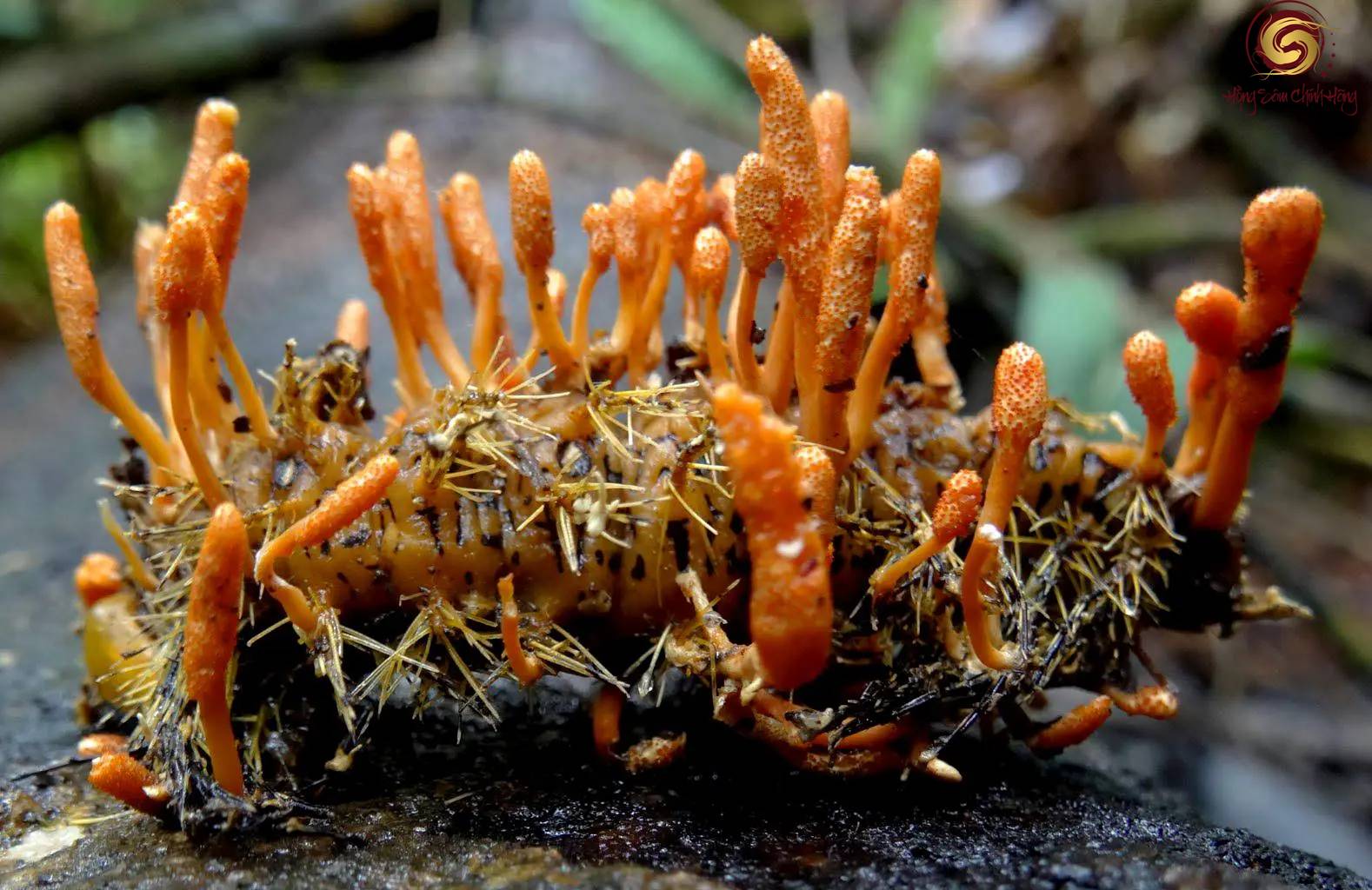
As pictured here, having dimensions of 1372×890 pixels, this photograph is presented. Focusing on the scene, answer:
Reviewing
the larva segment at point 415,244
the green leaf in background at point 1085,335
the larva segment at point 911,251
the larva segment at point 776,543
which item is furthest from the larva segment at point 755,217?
the green leaf in background at point 1085,335

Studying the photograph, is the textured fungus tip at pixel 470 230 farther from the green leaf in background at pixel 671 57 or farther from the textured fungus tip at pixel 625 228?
the green leaf in background at pixel 671 57

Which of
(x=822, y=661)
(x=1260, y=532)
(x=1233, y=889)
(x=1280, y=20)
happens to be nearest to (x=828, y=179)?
(x=822, y=661)

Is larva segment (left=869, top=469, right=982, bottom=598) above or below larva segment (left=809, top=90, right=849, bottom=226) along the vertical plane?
below

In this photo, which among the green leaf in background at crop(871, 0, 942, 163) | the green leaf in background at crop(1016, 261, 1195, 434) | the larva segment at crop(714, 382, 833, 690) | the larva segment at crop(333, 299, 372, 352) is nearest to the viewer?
the larva segment at crop(714, 382, 833, 690)

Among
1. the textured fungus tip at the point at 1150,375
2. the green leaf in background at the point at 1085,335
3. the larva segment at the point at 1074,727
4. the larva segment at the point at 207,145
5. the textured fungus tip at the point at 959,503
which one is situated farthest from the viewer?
the green leaf in background at the point at 1085,335

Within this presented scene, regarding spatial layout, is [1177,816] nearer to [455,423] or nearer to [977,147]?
[455,423]

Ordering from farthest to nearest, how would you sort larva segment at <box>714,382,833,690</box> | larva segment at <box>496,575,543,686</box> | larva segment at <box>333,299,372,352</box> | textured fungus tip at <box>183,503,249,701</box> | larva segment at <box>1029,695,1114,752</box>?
larva segment at <box>333,299,372,352</box>, larva segment at <box>1029,695,1114,752</box>, larva segment at <box>496,575,543,686</box>, textured fungus tip at <box>183,503,249,701</box>, larva segment at <box>714,382,833,690</box>

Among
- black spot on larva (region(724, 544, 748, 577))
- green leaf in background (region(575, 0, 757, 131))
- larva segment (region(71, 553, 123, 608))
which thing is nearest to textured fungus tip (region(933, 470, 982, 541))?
black spot on larva (region(724, 544, 748, 577))

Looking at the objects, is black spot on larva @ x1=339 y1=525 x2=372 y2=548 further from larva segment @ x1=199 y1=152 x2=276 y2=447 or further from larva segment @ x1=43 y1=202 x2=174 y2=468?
larva segment @ x1=43 y1=202 x2=174 y2=468
